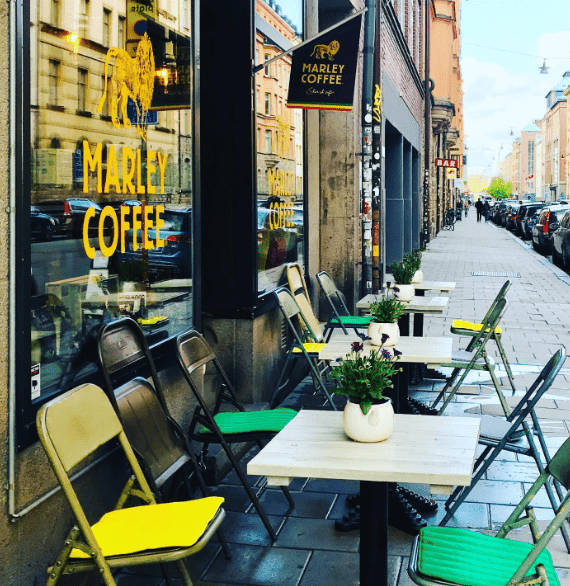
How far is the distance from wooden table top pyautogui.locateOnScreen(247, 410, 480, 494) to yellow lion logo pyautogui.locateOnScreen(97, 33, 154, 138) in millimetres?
1941

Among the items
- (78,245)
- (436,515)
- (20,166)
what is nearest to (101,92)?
(78,245)

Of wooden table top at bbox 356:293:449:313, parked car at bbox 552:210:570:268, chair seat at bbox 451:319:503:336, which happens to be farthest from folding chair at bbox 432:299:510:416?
parked car at bbox 552:210:570:268

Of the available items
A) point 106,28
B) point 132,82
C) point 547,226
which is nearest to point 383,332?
point 132,82

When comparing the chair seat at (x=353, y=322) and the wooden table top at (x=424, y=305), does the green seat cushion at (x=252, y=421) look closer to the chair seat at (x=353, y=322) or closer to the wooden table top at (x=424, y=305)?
the wooden table top at (x=424, y=305)

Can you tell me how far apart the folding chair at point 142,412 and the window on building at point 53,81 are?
105 cm

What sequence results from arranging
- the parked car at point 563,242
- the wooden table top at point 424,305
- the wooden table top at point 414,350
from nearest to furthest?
the wooden table top at point 414,350, the wooden table top at point 424,305, the parked car at point 563,242

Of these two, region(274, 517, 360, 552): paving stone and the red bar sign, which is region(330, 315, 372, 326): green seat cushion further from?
the red bar sign

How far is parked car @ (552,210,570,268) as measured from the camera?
67.1ft

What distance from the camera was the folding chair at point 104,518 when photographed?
2982 millimetres

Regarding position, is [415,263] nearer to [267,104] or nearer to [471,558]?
[267,104]

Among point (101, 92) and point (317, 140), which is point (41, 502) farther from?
point (317, 140)

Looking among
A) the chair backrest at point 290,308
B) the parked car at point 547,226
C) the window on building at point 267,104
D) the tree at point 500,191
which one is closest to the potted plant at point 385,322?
the chair backrest at point 290,308

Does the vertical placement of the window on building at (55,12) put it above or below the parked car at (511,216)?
below

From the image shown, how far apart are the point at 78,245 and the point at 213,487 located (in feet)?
6.10
